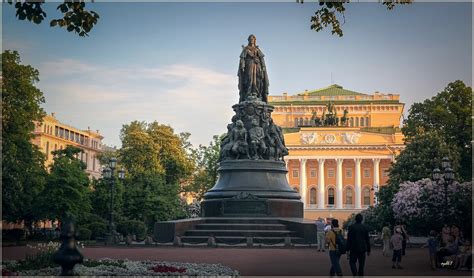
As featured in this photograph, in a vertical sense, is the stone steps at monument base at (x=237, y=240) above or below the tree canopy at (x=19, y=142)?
below

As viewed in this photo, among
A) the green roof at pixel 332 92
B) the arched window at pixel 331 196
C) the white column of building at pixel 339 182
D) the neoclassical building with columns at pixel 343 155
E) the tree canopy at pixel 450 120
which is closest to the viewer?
the tree canopy at pixel 450 120

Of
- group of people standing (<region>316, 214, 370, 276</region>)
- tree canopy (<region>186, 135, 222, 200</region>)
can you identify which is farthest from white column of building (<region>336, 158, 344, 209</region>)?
group of people standing (<region>316, 214, 370, 276</region>)

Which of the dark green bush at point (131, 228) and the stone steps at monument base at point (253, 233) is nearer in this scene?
the stone steps at monument base at point (253, 233)

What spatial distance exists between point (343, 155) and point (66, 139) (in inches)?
1881

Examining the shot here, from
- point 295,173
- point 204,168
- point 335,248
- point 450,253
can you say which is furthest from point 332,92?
Result: point 335,248

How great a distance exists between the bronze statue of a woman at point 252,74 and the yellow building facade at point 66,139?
66.0 meters

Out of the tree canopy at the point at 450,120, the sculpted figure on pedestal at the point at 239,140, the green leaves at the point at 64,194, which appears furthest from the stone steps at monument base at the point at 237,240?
the tree canopy at the point at 450,120

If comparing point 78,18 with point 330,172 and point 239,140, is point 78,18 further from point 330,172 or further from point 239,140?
point 330,172

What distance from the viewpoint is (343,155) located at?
364ft

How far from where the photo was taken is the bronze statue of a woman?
3391cm

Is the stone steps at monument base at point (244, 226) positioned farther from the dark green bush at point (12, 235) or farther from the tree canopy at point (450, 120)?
the tree canopy at point (450, 120)

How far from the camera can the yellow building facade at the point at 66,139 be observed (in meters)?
105

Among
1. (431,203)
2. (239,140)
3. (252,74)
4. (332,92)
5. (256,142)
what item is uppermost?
(332,92)

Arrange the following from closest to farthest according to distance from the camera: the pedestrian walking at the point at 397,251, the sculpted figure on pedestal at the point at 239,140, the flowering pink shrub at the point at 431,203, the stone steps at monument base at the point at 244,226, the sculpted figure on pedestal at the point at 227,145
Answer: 1. the pedestrian walking at the point at 397,251
2. the stone steps at monument base at the point at 244,226
3. the sculpted figure on pedestal at the point at 239,140
4. the sculpted figure on pedestal at the point at 227,145
5. the flowering pink shrub at the point at 431,203
